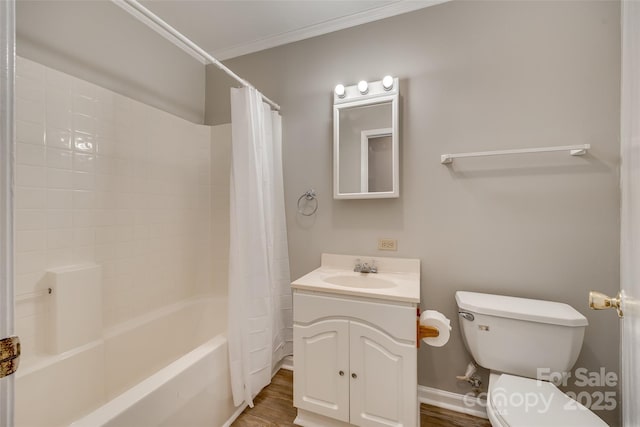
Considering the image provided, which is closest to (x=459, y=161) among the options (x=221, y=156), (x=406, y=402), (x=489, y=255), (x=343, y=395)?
(x=489, y=255)

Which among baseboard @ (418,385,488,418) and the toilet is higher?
the toilet

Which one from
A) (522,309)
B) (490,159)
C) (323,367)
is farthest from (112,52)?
(522,309)

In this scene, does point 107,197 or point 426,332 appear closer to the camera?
point 426,332

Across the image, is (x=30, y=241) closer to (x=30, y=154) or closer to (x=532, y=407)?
(x=30, y=154)

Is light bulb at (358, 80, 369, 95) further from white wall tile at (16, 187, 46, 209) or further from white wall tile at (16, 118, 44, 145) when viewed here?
white wall tile at (16, 187, 46, 209)

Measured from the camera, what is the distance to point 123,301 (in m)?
1.76

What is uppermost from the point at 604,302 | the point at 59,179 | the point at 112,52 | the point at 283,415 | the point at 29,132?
the point at 112,52

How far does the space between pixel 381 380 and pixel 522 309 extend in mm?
792

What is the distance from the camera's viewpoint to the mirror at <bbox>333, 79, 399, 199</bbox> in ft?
5.81

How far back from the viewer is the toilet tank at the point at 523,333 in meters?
1.27

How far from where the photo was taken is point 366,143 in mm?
1851

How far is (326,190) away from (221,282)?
1.22m

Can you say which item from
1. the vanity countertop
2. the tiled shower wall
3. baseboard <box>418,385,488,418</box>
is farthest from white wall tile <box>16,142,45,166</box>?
baseboard <box>418,385,488,418</box>

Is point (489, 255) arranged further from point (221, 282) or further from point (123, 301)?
point (123, 301)
